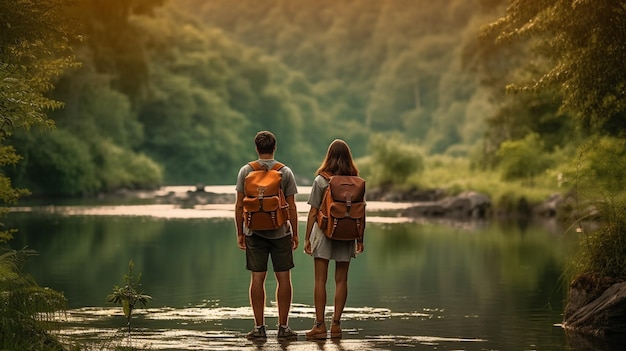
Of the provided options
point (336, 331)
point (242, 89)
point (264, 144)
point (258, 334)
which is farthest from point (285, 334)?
point (242, 89)

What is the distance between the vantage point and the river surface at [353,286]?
519 inches

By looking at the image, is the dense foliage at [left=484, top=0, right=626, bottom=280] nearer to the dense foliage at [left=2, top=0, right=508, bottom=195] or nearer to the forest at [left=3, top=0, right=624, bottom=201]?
the forest at [left=3, top=0, right=624, bottom=201]

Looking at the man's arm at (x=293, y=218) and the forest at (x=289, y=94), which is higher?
the forest at (x=289, y=94)

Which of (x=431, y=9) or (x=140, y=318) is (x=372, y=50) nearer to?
A: (x=431, y=9)

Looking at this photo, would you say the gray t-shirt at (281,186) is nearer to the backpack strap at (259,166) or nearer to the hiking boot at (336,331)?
the backpack strap at (259,166)

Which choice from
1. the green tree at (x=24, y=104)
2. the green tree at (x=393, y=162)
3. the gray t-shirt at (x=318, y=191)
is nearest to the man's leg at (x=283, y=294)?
the gray t-shirt at (x=318, y=191)

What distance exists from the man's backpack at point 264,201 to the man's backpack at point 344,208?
A: 1.41 ft

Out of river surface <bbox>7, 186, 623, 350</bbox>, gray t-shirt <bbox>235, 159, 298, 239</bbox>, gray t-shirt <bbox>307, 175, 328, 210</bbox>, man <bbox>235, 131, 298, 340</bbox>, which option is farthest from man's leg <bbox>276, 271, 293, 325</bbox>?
gray t-shirt <bbox>307, 175, 328, 210</bbox>

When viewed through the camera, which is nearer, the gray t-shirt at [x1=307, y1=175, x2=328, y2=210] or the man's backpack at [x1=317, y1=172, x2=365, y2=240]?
the man's backpack at [x1=317, y1=172, x2=365, y2=240]

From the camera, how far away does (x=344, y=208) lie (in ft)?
40.4

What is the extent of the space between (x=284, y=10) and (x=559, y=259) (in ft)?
530

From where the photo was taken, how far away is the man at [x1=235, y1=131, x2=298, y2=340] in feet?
40.4

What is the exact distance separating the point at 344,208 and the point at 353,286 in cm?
861

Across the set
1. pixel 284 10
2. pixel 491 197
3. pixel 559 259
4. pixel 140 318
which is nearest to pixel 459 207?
pixel 491 197
